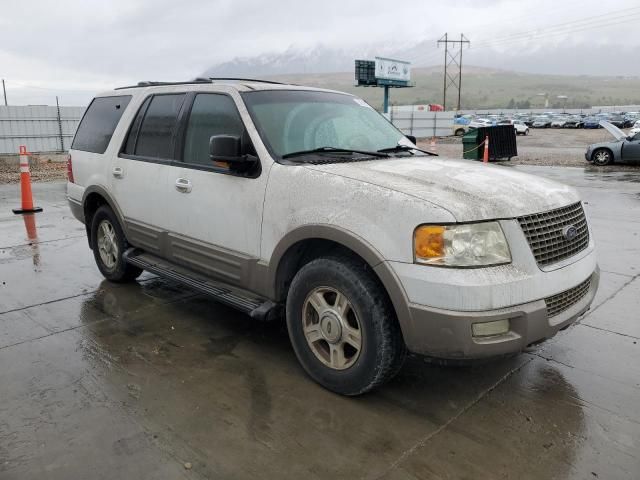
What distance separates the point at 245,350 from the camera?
155 inches

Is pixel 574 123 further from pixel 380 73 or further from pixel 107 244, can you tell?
pixel 107 244

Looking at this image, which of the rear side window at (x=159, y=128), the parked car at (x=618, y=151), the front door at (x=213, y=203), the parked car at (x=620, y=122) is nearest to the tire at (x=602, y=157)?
the parked car at (x=618, y=151)

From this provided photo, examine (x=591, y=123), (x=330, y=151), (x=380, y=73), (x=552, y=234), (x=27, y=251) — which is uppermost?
(x=380, y=73)

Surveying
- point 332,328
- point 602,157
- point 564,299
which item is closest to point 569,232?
point 564,299

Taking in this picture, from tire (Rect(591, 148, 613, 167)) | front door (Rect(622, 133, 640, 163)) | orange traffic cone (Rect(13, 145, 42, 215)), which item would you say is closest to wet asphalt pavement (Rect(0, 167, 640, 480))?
orange traffic cone (Rect(13, 145, 42, 215))

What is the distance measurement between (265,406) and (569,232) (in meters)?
2.07

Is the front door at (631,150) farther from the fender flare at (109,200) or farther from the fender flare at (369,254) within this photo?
the fender flare at (369,254)

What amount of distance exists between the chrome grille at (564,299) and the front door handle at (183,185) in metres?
2.61

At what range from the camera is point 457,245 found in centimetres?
274

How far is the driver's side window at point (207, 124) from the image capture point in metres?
3.87

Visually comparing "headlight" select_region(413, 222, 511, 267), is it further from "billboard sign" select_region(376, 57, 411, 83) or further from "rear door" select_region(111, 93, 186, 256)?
"billboard sign" select_region(376, 57, 411, 83)

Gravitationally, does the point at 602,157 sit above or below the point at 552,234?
below

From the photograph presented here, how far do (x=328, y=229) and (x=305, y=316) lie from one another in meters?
0.62

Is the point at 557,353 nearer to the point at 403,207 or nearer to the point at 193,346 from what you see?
the point at 403,207
